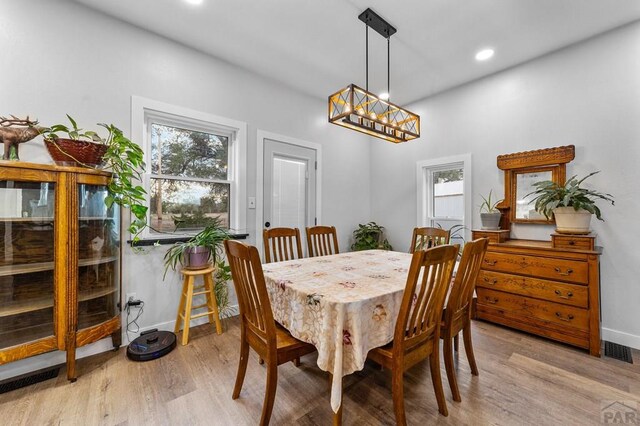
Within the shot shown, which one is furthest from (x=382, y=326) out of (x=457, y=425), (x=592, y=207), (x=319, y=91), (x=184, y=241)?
(x=319, y=91)

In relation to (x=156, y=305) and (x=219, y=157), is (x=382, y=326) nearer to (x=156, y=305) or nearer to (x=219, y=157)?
(x=156, y=305)

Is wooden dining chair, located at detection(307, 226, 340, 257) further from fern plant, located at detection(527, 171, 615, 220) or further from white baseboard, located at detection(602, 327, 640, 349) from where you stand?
white baseboard, located at detection(602, 327, 640, 349)

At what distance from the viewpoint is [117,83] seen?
233 centimetres

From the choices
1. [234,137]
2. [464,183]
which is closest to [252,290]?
[234,137]

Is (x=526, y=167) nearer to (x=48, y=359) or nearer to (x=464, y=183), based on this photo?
(x=464, y=183)

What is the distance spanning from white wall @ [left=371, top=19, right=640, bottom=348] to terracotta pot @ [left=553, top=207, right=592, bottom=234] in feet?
1.22

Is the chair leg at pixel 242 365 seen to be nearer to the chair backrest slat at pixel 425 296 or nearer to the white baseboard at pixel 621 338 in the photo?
the chair backrest slat at pixel 425 296

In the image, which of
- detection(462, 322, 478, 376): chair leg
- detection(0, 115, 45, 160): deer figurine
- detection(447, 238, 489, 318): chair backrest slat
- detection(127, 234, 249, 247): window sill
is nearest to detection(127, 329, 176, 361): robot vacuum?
detection(127, 234, 249, 247): window sill

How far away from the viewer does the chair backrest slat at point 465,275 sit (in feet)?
5.07

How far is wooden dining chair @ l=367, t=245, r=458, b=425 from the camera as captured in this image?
1.27 meters

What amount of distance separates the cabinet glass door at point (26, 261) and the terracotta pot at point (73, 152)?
8.0 inches

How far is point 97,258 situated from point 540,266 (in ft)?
12.4

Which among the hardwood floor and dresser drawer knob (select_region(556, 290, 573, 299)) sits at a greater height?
dresser drawer knob (select_region(556, 290, 573, 299))

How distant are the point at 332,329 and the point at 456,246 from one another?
76 centimetres
